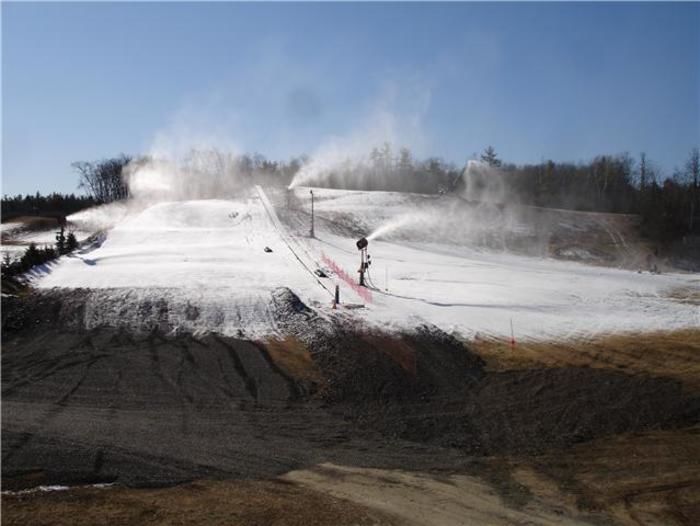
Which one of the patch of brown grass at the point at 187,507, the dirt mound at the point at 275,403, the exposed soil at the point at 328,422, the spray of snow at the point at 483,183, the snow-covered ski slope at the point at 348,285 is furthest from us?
the spray of snow at the point at 483,183

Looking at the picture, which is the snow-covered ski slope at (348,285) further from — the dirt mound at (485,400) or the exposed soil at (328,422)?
the dirt mound at (485,400)

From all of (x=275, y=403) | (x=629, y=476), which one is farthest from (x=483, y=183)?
(x=629, y=476)

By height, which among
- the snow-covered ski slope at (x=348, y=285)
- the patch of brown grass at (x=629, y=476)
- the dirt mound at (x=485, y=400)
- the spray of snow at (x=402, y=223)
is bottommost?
the patch of brown grass at (x=629, y=476)

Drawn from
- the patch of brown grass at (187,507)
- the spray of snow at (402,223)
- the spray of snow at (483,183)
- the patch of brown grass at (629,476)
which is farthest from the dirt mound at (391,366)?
the spray of snow at (483,183)

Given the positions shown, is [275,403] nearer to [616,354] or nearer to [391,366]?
[391,366]

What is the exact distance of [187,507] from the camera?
31.9ft

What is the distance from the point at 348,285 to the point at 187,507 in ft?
64.1

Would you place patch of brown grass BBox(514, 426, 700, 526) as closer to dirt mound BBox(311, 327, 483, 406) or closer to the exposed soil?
the exposed soil

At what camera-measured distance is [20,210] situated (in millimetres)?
71312

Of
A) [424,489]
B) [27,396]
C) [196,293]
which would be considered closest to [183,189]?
[196,293]

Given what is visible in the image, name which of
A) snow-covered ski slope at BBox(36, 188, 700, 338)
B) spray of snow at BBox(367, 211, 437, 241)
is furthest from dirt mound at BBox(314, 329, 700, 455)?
spray of snow at BBox(367, 211, 437, 241)

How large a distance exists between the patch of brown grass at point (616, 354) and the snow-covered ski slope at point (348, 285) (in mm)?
1205

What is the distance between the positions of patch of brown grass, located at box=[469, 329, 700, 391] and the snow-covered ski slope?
3.95 ft

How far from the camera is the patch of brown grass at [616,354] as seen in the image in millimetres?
17812
